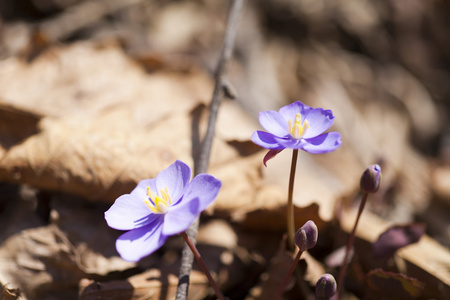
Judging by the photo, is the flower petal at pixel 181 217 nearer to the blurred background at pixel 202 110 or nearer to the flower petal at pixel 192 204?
the flower petal at pixel 192 204

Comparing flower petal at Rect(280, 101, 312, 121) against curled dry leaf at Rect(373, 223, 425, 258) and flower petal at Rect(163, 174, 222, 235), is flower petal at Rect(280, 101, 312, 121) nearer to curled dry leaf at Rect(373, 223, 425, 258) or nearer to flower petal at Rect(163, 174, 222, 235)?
flower petal at Rect(163, 174, 222, 235)

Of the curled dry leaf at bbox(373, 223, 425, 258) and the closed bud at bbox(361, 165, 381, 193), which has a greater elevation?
the closed bud at bbox(361, 165, 381, 193)

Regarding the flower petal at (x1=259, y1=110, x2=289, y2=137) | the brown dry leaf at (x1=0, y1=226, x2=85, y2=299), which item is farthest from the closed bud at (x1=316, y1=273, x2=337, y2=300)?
the brown dry leaf at (x1=0, y1=226, x2=85, y2=299)

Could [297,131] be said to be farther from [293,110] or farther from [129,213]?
[129,213]

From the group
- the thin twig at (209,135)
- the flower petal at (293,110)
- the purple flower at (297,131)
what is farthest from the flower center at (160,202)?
the flower petal at (293,110)

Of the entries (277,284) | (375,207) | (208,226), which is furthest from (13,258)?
(375,207)

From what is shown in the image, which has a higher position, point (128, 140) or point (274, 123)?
point (274, 123)

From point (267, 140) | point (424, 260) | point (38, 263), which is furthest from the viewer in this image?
point (424, 260)

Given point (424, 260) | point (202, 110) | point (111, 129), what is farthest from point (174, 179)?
point (424, 260)

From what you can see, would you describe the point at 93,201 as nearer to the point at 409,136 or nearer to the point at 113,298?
the point at 113,298
